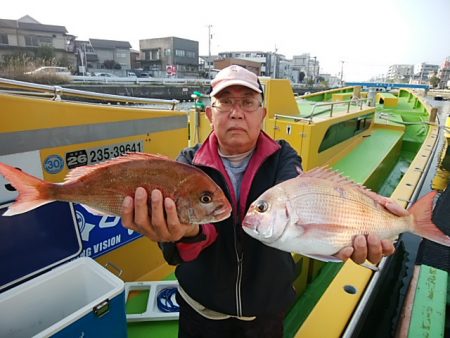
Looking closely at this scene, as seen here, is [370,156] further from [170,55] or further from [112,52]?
[112,52]

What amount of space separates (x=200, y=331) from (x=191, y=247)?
63cm

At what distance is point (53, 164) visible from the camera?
2109mm

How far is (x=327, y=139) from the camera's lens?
663 cm

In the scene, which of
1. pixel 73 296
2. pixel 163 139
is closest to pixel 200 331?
pixel 73 296

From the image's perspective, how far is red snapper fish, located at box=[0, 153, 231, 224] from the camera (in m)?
1.31

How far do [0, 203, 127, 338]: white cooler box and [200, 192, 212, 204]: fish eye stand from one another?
872mm

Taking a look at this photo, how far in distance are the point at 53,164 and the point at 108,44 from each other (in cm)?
6102

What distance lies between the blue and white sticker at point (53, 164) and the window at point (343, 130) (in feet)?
17.9

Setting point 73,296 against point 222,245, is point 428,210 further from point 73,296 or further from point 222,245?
point 73,296

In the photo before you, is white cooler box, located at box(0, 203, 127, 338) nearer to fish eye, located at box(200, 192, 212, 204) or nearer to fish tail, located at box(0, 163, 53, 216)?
fish tail, located at box(0, 163, 53, 216)

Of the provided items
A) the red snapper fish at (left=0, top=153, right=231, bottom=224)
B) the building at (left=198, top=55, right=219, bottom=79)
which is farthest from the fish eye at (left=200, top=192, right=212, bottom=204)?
the building at (left=198, top=55, right=219, bottom=79)

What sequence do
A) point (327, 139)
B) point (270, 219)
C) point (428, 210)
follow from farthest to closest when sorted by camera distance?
point (327, 139)
point (428, 210)
point (270, 219)

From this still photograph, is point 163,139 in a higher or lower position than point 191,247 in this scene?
higher

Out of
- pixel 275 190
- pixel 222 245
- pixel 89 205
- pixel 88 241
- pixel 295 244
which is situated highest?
pixel 275 190
